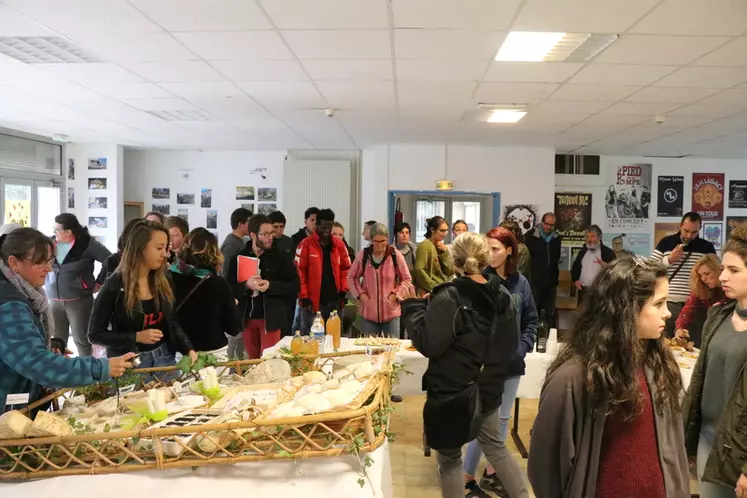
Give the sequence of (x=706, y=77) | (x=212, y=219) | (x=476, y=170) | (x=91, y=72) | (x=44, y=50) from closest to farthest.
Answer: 1. (x=44, y=50)
2. (x=706, y=77)
3. (x=91, y=72)
4. (x=476, y=170)
5. (x=212, y=219)

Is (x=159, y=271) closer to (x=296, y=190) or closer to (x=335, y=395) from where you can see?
(x=335, y=395)

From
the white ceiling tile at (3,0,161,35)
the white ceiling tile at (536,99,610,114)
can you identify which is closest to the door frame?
the white ceiling tile at (536,99,610,114)

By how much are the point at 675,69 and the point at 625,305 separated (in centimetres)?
327

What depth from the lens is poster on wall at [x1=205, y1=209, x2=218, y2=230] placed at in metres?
8.80

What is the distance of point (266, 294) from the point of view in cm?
387

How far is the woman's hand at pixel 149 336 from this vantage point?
7.88 feet

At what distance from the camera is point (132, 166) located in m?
8.83

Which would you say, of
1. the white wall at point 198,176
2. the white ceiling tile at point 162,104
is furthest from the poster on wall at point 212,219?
the white ceiling tile at point 162,104

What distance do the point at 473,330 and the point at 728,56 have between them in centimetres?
285

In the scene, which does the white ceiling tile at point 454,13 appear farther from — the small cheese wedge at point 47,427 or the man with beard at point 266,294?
the small cheese wedge at point 47,427

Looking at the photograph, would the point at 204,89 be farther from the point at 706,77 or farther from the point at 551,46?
the point at 706,77

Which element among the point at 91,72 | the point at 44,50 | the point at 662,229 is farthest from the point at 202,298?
the point at 662,229

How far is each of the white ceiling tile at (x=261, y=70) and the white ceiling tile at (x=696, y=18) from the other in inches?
91.2

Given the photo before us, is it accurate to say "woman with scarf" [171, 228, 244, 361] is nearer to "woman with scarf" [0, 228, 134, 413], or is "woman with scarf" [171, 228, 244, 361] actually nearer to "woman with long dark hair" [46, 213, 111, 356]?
"woman with scarf" [0, 228, 134, 413]
